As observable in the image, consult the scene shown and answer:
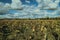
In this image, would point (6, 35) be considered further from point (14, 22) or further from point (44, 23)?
point (44, 23)

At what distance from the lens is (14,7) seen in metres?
5.68

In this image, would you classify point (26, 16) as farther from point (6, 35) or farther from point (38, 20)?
point (6, 35)

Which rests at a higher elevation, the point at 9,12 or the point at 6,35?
the point at 9,12

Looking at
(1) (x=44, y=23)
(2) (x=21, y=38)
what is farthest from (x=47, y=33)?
(2) (x=21, y=38)

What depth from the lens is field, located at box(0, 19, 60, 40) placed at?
561 centimetres

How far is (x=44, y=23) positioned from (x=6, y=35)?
38.1 inches

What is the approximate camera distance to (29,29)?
5633mm

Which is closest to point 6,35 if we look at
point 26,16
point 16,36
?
point 16,36

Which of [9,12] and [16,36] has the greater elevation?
[9,12]

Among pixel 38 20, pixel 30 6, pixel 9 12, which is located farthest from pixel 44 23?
pixel 9 12

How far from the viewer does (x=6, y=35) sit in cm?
561

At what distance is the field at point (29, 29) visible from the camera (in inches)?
221

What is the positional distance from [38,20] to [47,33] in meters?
0.38

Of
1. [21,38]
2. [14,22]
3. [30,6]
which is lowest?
[21,38]
